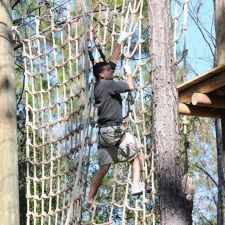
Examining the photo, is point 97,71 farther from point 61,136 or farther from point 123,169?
point 123,169

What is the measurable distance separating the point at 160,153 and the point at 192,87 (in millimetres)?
525

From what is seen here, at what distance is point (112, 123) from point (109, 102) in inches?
4.1

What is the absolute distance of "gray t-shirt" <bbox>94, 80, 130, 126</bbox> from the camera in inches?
128

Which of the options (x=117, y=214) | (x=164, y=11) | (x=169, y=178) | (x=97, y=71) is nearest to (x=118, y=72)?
(x=97, y=71)

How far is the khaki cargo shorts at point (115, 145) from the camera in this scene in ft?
10.6

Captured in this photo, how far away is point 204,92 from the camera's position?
2936 mm

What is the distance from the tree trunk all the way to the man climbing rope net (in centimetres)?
42

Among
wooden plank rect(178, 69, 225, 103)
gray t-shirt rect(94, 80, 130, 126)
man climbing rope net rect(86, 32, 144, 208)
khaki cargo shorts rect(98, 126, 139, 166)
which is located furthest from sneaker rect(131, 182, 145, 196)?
wooden plank rect(178, 69, 225, 103)

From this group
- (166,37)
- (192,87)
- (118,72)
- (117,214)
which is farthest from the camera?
(117,214)

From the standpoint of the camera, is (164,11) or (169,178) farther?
(164,11)


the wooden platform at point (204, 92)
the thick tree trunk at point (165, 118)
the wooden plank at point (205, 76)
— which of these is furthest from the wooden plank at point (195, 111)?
the thick tree trunk at point (165, 118)

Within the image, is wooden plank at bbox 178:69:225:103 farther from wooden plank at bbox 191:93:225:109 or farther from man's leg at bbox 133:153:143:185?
man's leg at bbox 133:153:143:185

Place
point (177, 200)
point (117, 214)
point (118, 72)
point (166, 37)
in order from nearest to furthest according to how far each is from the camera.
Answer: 1. point (177, 200)
2. point (166, 37)
3. point (118, 72)
4. point (117, 214)

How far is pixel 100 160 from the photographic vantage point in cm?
335
